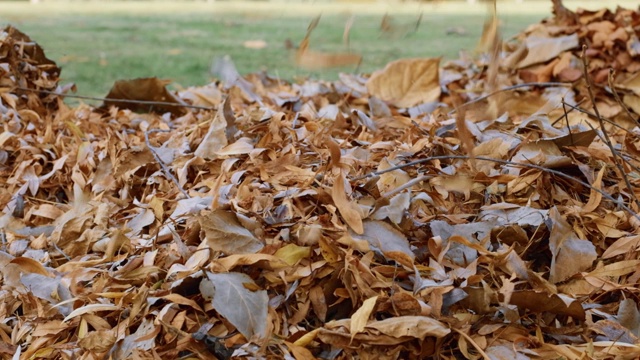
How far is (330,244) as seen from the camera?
3.27 feet

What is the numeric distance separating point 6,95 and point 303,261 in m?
1.43

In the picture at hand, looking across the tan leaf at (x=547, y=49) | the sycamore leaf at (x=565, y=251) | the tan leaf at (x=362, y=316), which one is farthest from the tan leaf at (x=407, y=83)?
the tan leaf at (x=362, y=316)

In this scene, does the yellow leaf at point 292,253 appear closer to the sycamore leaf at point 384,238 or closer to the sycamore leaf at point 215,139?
the sycamore leaf at point 384,238

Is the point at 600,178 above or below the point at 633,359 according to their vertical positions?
above

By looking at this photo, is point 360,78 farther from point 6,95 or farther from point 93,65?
point 93,65

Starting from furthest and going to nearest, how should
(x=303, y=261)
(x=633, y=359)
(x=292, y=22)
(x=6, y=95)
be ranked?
(x=292, y=22) < (x=6, y=95) < (x=303, y=261) < (x=633, y=359)

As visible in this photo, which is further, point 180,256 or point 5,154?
point 5,154

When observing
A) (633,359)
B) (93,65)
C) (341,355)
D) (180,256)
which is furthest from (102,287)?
(93,65)

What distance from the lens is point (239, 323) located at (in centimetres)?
92

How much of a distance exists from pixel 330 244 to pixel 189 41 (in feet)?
12.1

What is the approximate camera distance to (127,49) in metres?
4.02

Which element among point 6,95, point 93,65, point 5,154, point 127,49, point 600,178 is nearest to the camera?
point 600,178

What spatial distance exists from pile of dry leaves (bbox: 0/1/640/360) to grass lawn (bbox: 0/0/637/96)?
103 centimetres

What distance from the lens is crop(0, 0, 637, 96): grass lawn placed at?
327 centimetres
